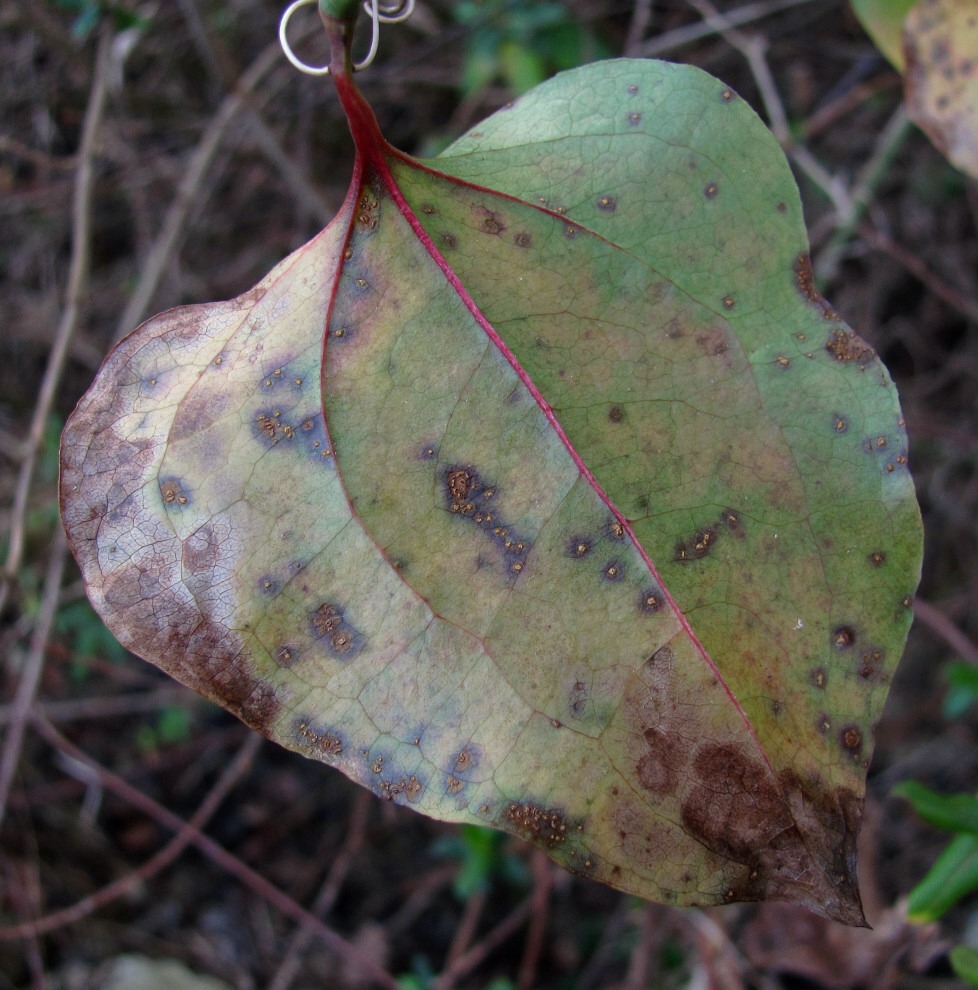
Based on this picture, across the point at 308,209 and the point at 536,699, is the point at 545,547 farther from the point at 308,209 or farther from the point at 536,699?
the point at 308,209

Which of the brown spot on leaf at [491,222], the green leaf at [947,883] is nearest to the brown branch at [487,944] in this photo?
the green leaf at [947,883]

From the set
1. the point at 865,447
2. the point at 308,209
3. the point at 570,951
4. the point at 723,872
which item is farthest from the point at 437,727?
the point at 308,209

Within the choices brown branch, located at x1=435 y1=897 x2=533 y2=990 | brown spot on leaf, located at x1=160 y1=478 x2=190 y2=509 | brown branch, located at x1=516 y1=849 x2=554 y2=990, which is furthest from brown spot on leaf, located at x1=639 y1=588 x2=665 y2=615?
brown branch, located at x1=435 y1=897 x2=533 y2=990

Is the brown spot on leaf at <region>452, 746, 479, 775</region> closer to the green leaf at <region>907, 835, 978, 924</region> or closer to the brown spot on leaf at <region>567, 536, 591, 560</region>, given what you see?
the brown spot on leaf at <region>567, 536, 591, 560</region>

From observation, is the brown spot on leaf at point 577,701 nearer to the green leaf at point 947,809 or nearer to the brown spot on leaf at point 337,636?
the brown spot on leaf at point 337,636

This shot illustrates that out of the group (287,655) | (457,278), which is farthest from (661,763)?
(457,278)

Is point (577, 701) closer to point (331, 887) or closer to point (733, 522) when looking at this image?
point (733, 522)
